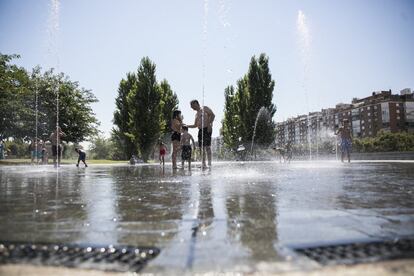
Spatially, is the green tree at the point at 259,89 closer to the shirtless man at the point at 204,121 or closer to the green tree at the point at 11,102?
the green tree at the point at 11,102

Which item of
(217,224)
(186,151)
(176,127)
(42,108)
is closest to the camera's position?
(217,224)

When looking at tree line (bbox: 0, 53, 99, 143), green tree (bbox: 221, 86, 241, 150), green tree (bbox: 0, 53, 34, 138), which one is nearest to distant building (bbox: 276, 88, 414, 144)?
green tree (bbox: 221, 86, 241, 150)

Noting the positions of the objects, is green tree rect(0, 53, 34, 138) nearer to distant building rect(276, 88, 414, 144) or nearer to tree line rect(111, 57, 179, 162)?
tree line rect(111, 57, 179, 162)

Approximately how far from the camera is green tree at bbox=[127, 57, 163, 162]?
40.4 m

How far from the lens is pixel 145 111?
133ft

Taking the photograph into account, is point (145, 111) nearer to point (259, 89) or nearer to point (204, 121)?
point (259, 89)

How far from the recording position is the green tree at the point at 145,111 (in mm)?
40375

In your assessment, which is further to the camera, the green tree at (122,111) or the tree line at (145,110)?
the green tree at (122,111)

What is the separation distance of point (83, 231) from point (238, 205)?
1464 mm

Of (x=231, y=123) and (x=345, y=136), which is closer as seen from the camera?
(x=345, y=136)

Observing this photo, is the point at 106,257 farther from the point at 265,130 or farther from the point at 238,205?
the point at 265,130

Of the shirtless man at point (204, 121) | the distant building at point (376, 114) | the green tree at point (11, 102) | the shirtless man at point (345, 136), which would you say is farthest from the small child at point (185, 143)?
the distant building at point (376, 114)

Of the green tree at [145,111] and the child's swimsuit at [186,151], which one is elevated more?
the green tree at [145,111]

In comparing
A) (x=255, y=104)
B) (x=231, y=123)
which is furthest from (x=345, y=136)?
(x=231, y=123)
